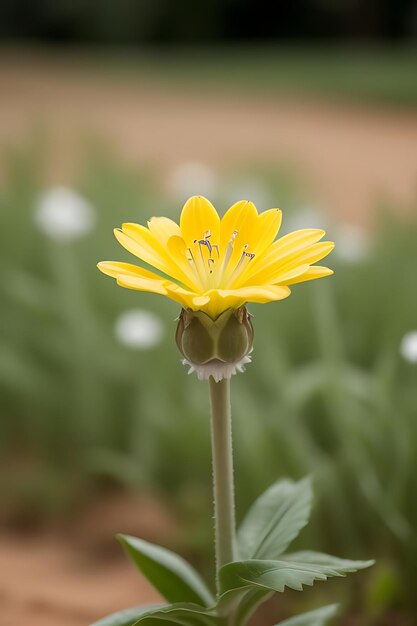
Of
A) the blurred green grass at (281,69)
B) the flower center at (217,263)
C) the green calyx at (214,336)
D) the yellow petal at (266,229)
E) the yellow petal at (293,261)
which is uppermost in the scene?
the blurred green grass at (281,69)

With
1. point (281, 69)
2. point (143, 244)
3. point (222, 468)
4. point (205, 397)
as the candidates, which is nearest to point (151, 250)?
point (143, 244)

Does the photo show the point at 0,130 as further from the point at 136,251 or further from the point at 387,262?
the point at 136,251

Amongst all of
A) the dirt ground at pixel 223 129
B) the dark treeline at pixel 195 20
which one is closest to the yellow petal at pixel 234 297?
the dirt ground at pixel 223 129

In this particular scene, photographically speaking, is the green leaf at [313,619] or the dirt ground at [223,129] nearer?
the green leaf at [313,619]

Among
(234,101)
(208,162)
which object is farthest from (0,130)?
(234,101)

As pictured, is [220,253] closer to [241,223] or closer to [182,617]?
[241,223]

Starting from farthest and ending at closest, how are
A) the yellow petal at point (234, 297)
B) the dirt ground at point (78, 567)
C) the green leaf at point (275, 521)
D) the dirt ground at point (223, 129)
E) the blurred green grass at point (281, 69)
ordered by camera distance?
1. the blurred green grass at point (281, 69)
2. the dirt ground at point (223, 129)
3. the dirt ground at point (78, 567)
4. the green leaf at point (275, 521)
5. the yellow petal at point (234, 297)

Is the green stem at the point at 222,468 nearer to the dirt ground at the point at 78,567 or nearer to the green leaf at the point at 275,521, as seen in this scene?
the green leaf at the point at 275,521
